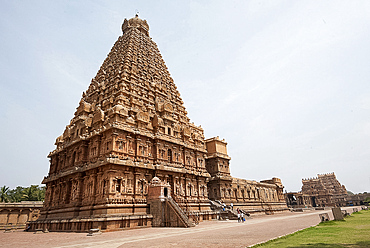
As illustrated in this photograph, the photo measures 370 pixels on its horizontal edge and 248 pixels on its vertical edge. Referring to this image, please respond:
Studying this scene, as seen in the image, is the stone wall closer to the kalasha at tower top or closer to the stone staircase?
the kalasha at tower top

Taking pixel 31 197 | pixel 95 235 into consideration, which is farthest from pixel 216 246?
pixel 31 197

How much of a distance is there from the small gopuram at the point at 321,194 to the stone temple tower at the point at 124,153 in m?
58.0

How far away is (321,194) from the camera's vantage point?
292 feet

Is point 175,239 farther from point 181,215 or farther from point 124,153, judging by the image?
point 124,153

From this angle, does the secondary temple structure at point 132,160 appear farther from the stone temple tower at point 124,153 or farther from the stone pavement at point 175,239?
the stone pavement at point 175,239

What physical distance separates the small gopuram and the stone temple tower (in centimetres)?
5798

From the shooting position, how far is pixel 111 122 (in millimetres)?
26828

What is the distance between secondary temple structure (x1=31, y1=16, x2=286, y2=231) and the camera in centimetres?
2423

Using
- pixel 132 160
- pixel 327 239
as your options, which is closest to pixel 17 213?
pixel 132 160

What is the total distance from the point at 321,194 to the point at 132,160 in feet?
291

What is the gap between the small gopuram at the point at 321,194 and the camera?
7869 centimetres

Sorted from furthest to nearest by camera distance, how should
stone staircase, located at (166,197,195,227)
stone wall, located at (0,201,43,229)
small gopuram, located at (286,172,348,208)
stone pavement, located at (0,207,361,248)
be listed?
small gopuram, located at (286,172,348,208) < stone wall, located at (0,201,43,229) < stone staircase, located at (166,197,195,227) < stone pavement, located at (0,207,361,248)

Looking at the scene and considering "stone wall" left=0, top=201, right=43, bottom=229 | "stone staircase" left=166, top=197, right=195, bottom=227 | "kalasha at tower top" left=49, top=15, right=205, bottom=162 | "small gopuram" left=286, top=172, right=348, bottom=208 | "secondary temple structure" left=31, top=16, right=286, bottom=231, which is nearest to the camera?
"stone staircase" left=166, top=197, right=195, bottom=227

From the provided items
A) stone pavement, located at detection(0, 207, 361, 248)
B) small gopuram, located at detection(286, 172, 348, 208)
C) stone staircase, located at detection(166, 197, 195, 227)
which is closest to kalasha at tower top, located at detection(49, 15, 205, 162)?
stone staircase, located at detection(166, 197, 195, 227)
